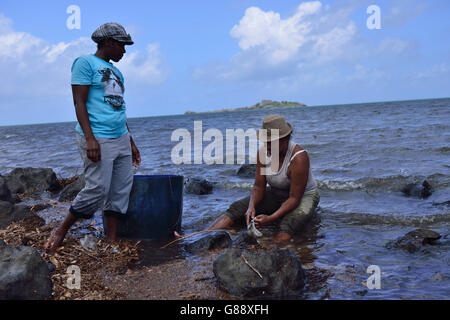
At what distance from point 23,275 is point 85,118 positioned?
4.44 feet

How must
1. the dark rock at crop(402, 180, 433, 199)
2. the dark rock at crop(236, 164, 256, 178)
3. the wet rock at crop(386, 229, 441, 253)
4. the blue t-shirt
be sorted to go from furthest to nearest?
the dark rock at crop(236, 164, 256, 178)
the dark rock at crop(402, 180, 433, 199)
the wet rock at crop(386, 229, 441, 253)
the blue t-shirt

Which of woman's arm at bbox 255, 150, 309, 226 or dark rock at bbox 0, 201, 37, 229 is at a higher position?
woman's arm at bbox 255, 150, 309, 226

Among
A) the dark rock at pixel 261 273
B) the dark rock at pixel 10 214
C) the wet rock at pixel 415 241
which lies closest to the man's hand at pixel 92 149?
the dark rock at pixel 261 273

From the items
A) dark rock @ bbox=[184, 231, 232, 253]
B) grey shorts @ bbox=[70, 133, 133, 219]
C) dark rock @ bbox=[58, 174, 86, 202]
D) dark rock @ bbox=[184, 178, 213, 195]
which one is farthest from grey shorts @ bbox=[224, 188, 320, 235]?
dark rock @ bbox=[58, 174, 86, 202]

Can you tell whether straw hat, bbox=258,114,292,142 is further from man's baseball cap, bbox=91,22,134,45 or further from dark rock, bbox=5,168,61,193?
dark rock, bbox=5,168,61,193

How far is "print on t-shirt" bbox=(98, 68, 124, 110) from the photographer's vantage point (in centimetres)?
340

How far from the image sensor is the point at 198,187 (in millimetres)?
7461

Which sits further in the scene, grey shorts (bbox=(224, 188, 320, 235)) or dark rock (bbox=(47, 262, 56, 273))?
grey shorts (bbox=(224, 188, 320, 235))

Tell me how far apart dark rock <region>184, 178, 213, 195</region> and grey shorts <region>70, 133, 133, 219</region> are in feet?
12.2

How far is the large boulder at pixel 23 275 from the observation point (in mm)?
2537

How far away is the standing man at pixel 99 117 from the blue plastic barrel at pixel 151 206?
0.57 meters

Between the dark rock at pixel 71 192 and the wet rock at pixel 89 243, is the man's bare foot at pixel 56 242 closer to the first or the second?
the wet rock at pixel 89 243

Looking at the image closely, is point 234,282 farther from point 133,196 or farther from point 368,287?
point 133,196
